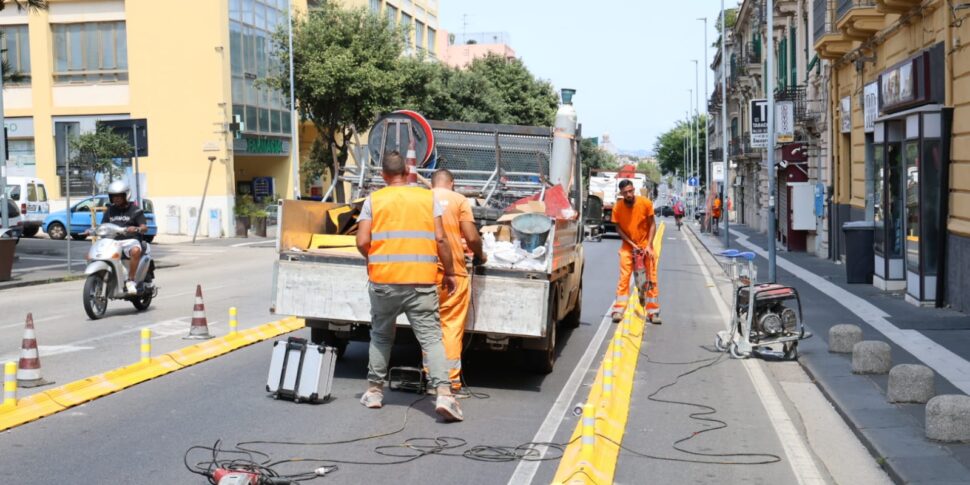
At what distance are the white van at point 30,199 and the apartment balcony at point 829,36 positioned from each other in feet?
85.8

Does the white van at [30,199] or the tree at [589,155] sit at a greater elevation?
the tree at [589,155]

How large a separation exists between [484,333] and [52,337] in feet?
20.2

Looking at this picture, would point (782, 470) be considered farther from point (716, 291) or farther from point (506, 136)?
point (716, 291)

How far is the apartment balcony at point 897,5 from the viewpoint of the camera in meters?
18.3

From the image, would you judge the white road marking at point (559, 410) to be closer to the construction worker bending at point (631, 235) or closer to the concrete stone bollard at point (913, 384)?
the construction worker bending at point (631, 235)

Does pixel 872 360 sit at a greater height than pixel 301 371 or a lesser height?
lesser

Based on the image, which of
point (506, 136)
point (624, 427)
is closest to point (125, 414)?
point (624, 427)

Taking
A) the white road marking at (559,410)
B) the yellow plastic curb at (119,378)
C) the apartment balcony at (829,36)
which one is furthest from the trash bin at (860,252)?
the yellow plastic curb at (119,378)

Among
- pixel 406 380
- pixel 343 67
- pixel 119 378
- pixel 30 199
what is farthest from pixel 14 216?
pixel 406 380

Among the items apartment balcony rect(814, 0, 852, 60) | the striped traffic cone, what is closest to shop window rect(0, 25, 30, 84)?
apartment balcony rect(814, 0, 852, 60)

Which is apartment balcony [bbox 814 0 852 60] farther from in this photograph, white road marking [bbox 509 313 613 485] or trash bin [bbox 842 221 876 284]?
white road marking [bbox 509 313 613 485]

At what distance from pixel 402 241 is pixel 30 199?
3434 cm

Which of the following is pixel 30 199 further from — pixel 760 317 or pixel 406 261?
pixel 406 261

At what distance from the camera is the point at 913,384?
342 inches
